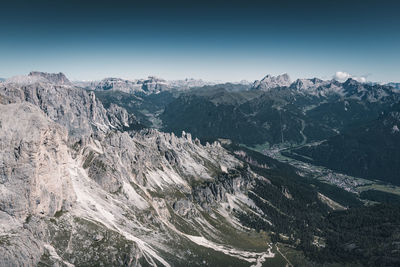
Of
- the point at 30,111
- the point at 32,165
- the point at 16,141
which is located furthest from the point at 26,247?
the point at 30,111

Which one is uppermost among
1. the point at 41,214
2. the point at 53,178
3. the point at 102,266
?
the point at 53,178

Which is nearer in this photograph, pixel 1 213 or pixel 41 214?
pixel 1 213

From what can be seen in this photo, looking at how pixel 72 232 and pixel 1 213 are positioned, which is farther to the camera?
pixel 72 232

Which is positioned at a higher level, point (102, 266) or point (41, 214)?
point (41, 214)

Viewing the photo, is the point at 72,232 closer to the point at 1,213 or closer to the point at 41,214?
the point at 41,214

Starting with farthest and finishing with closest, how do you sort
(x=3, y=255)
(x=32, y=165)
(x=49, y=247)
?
(x=32, y=165)
(x=49, y=247)
(x=3, y=255)

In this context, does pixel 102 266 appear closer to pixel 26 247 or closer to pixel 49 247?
pixel 49 247

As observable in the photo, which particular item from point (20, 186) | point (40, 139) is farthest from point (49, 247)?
point (40, 139)

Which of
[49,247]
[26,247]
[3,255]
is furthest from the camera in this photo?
[49,247]

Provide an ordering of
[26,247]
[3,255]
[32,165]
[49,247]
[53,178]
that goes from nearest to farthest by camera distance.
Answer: [3,255], [26,247], [49,247], [32,165], [53,178]
